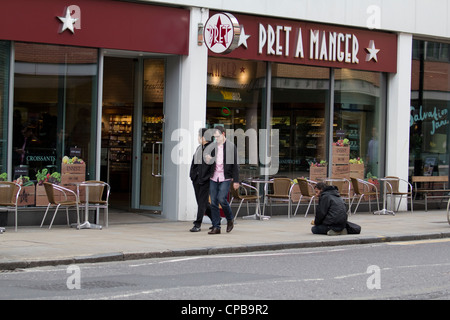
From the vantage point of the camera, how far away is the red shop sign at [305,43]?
55.1ft

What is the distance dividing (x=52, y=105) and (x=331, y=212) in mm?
5824

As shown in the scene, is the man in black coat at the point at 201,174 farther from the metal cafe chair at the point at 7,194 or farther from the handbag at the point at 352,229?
the metal cafe chair at the point at 7,194

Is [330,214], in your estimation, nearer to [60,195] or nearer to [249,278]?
[249,278]

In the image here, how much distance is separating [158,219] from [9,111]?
4.09m

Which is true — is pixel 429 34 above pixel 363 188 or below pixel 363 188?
above

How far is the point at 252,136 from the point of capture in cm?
1773

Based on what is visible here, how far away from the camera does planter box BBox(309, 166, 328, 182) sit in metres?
18.6

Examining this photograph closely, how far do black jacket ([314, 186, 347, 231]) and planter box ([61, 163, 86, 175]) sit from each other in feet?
15.7

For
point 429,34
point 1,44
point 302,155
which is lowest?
point 302,155

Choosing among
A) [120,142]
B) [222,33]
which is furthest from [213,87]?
[120,142]

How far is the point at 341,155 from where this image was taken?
19.3 m

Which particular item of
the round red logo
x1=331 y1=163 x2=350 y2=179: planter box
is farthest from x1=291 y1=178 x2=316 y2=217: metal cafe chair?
the round red logo
